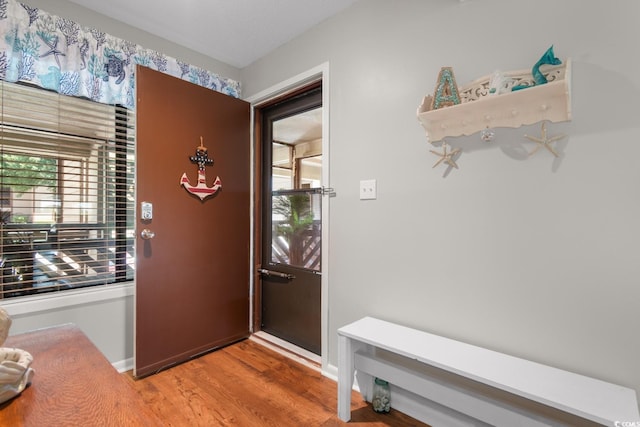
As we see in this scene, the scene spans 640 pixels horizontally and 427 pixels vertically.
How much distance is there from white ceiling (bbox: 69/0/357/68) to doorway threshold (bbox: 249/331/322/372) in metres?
2.37

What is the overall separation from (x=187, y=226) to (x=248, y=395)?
1.21 m

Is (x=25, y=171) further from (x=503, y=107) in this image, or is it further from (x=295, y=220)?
(x=503, y=107)

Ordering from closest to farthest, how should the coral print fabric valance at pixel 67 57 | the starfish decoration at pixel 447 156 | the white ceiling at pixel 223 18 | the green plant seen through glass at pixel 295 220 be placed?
the starfish decoration at pixel 447 156, the coral print fabric valance at pixel 67 57, the white ceiling at pixel 223 18, the green plant seen through glass at pixel 295 220

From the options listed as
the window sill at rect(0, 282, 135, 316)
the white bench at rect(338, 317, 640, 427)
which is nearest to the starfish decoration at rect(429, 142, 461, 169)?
the white bench at rect(338, 317, 640, 427)

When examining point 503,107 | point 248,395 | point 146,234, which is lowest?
point 248,395

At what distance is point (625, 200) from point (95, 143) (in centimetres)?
281

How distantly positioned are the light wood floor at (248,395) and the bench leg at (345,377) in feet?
0.20

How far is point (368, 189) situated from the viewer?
6.22 feet

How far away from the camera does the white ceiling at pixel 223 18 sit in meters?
1.97

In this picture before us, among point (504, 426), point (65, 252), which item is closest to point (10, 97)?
point (65, 252)

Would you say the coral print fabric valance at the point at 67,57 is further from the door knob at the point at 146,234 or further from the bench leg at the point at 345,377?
the bench leg at the point at 345,377

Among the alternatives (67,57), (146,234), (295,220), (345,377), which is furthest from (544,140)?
(67,57)

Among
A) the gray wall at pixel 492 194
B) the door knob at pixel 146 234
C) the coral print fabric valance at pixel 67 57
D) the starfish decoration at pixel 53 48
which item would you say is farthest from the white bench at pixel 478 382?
the starfish decoration at pixel 53 48

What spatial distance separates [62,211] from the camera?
6.33 ft
